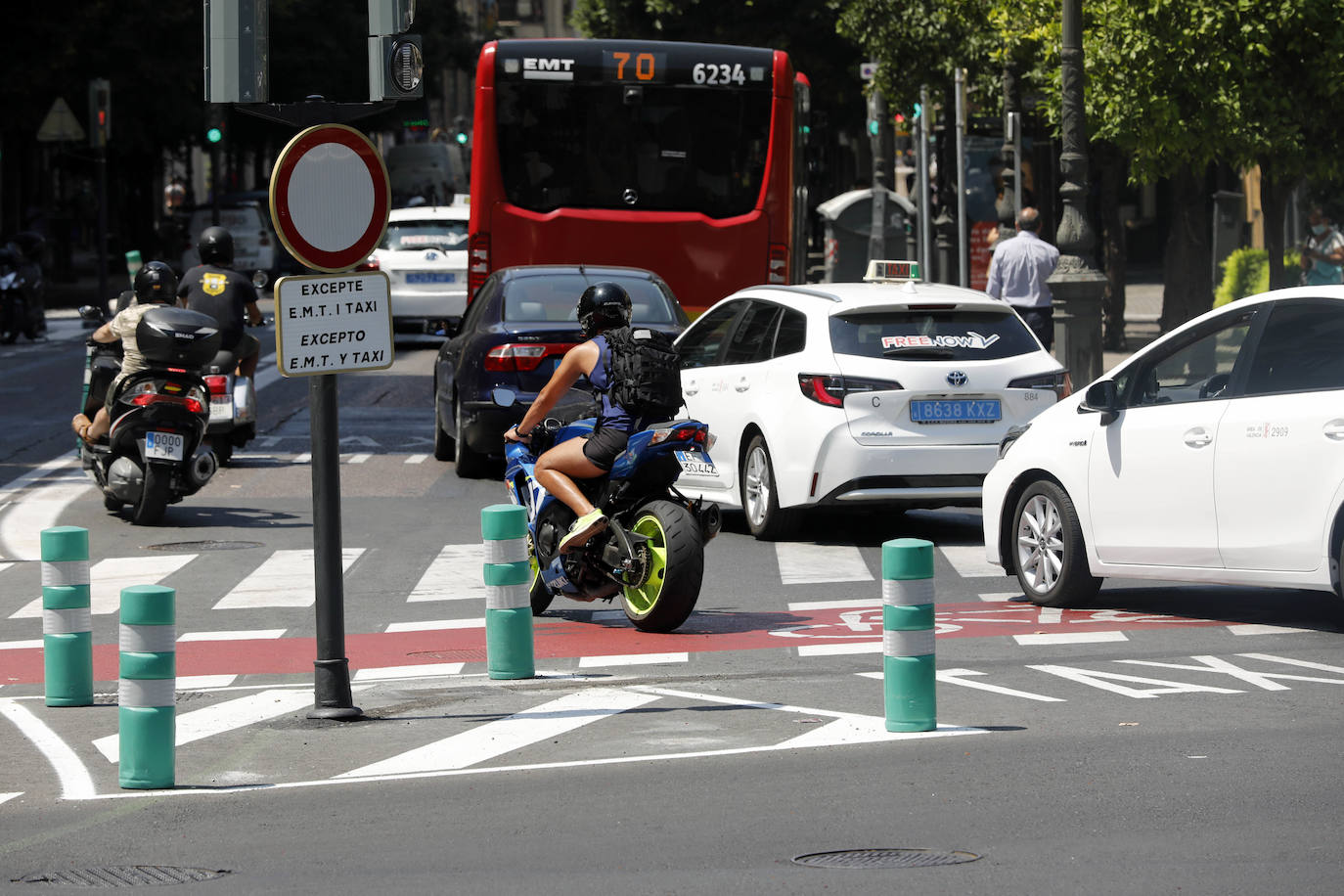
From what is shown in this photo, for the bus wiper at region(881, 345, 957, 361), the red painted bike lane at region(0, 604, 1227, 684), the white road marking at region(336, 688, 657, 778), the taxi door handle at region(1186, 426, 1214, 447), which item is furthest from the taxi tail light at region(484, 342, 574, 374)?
the white road marking at region(336, 688, 657, 778)

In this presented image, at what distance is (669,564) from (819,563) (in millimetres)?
2782

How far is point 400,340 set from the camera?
2772 cm

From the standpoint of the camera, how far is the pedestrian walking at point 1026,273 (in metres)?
20.6

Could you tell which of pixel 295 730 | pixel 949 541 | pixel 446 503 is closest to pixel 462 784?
pixel 295 730

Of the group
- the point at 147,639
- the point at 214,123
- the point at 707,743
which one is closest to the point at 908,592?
the point at 707,743

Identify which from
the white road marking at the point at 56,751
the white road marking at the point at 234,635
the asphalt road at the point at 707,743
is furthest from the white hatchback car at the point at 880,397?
the white road marking at the point at 56,751

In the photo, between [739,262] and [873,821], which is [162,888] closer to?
[873,821]

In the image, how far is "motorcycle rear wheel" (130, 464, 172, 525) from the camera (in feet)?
46.2

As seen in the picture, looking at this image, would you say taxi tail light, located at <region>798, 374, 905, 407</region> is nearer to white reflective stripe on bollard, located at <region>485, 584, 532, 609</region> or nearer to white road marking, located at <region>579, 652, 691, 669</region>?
white road marking, located at <region>579, 652, 691, 669</region>

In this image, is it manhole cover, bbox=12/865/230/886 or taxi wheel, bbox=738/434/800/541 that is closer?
manhole cover, bbox=12/865/230/886

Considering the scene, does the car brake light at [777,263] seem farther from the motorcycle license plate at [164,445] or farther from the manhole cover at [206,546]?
the manhole cover at [206,546]

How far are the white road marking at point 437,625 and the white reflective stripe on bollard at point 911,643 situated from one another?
11.1 feet

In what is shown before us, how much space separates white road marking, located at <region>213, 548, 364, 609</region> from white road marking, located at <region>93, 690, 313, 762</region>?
190cm

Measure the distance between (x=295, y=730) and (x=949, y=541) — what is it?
243 inches
